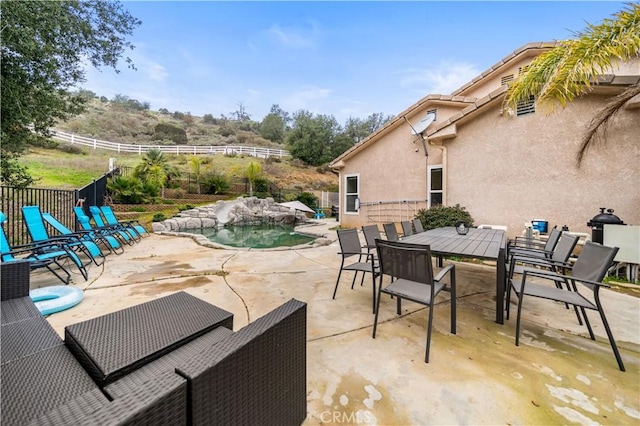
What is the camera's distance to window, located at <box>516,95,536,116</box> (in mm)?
6241

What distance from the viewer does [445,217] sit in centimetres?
705

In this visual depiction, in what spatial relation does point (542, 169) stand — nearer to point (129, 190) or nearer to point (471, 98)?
point (471, 98)

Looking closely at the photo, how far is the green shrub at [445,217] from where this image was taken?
6.91m

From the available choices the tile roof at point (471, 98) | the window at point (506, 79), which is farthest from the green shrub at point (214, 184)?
the window at point (506, 79)

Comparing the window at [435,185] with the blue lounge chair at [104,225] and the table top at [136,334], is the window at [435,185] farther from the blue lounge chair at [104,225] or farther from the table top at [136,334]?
the blue lounge chair at [104,225]

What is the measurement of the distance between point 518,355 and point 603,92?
265 inches

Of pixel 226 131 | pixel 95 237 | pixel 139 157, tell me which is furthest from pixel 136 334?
pixel 226 131

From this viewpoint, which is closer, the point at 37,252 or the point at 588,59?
the point at 37,252

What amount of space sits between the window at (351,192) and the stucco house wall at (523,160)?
2225 millimetres

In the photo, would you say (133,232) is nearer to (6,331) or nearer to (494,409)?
(6,331)

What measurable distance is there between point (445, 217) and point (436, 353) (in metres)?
5.53

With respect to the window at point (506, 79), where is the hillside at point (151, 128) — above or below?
above

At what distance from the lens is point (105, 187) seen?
38.3 feet

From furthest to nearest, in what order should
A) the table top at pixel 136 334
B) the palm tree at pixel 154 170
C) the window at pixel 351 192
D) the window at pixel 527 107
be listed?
the palm tree at pixel 154 170
the window at pixel 351 192
the window at pixel 527 107
the table top at pixel 136 334
